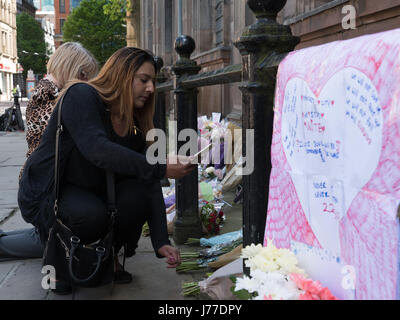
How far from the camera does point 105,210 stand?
109 inches

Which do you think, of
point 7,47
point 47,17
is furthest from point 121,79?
point 47,17

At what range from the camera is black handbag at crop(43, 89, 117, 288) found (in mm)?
2625

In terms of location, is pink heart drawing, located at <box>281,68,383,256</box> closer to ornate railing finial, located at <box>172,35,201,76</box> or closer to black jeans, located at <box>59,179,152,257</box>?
black jeans, located at <box>59,179,152,257</box>

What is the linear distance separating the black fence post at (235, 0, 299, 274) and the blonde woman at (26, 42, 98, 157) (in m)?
1.76

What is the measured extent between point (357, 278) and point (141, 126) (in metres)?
1.78

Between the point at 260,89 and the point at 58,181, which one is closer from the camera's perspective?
the point at 260,89

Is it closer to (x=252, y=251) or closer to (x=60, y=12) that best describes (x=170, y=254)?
(x=252, y=251)

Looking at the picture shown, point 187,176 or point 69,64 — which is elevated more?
point 69,64

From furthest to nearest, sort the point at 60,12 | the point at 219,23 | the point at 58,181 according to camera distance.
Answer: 1. the point at 60,12
2. the point at 219,23
3. the point at 58,181

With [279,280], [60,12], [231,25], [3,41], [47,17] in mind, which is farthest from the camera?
[47,17]

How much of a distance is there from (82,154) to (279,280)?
133 centimetres

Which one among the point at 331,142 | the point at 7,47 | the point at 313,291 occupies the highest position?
the point at 7,47

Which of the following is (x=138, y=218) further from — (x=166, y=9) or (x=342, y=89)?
(x=166, y=9)

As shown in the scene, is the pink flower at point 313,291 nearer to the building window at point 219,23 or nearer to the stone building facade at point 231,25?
the stone building facade at point 231,25
